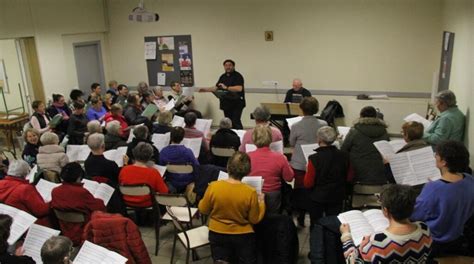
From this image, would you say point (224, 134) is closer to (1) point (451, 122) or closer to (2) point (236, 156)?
(2) point (236, 156)

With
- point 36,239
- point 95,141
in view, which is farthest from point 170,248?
point 36,239

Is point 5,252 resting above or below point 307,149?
below

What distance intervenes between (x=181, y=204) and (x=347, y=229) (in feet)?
5.54

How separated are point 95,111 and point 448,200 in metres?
5.57

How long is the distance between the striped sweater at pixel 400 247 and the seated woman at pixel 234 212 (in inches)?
40.9

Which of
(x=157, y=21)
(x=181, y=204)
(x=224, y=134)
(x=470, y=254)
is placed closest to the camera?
(x=470, y=254)

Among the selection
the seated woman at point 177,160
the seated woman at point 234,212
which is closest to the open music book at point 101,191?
the seated woman at point 177,160

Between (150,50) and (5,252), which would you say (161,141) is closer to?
(5,252)

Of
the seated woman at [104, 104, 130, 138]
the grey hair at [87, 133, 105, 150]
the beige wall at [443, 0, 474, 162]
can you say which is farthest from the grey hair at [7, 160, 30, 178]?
the beige wall at [443, 0, 474, 162]

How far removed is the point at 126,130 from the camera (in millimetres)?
5875

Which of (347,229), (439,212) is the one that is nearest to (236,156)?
(347,229)

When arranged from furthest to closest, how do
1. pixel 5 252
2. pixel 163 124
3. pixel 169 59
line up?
pixel 169 59 → pixel 163 124 → pixel 5 252

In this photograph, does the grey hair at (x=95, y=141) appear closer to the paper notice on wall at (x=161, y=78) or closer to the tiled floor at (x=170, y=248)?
the tiled floor at (x=170, y=248)

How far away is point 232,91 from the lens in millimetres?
7430
